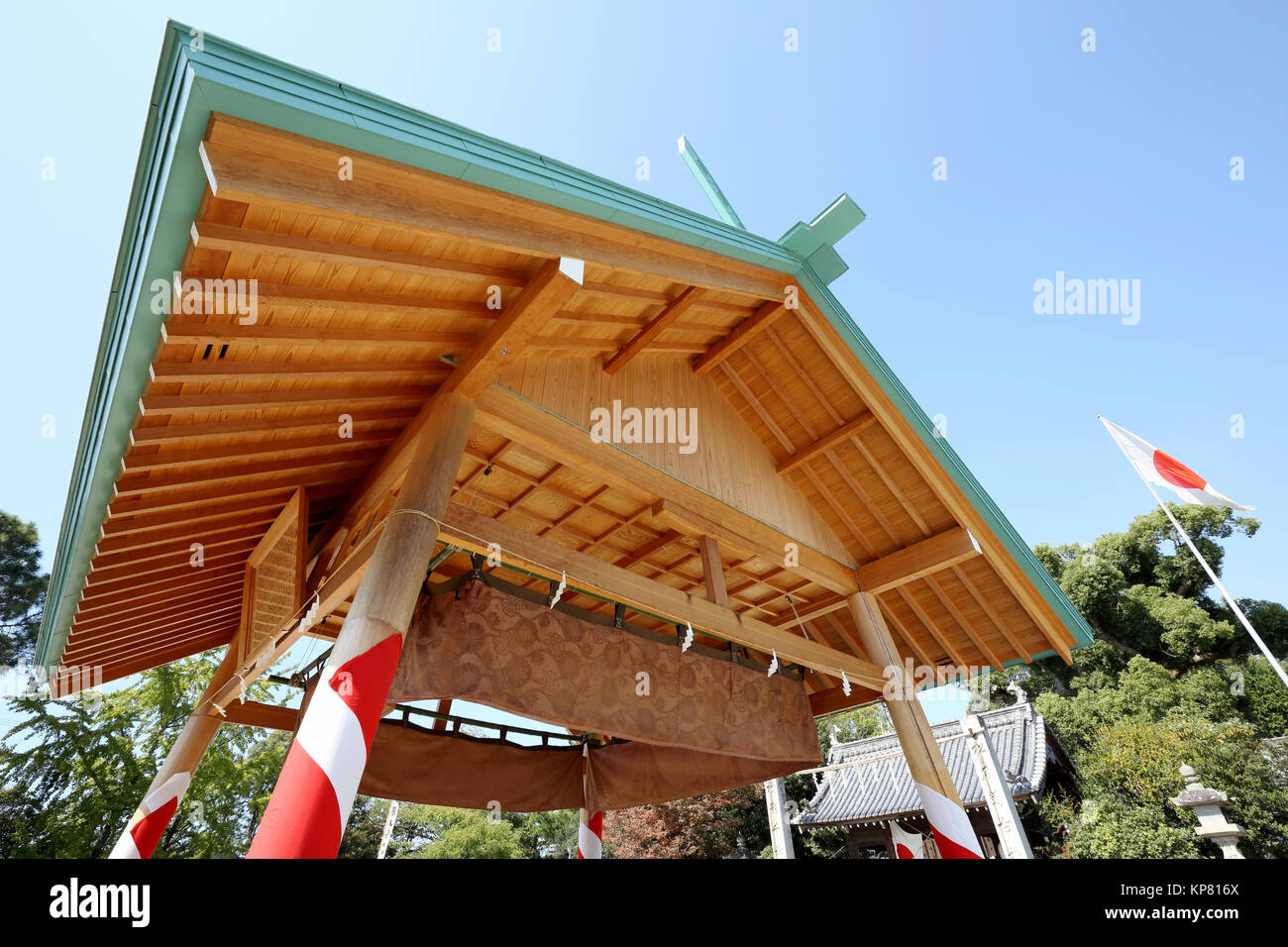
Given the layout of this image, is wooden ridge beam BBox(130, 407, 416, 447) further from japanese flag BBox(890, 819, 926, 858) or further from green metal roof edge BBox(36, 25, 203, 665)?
japanese flag BBox(890, 819, 926, 858)

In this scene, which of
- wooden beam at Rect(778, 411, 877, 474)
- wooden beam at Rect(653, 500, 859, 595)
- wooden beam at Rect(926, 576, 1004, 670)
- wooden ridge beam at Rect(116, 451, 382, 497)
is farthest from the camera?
wooden beam at Rect(926, 576, 1004, 670)

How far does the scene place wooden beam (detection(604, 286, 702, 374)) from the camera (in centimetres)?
482

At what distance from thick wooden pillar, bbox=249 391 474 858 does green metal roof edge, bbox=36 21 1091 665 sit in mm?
1340

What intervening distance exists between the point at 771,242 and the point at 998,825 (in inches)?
422

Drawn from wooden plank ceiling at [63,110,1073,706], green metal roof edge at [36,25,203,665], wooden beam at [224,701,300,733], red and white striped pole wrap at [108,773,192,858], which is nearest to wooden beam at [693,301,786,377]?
wooden plank ceiling at [63,110,1073,706]

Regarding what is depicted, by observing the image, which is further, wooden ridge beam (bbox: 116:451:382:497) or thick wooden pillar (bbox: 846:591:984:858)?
thick wooden pillar (bbox: 846:591:984:858)

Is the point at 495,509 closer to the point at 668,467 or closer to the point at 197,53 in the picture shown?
the point at 668,467

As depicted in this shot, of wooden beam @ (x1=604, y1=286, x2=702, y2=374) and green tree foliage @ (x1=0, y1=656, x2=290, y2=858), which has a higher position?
wooden beam @ (x1=604, y1=286, x2=702, y2=374)

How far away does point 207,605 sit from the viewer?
632cm

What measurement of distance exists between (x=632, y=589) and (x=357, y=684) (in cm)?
207

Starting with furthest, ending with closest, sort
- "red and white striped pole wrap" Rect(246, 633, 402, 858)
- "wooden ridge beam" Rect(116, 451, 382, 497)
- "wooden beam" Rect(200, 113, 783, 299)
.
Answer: "wooden ridge beam" Rect(116, 451, 382, 497)
"red and white striped pole wrap" Rect(246, 633, 402, 858)
"wooden beam" Rect(200, 113, 783, 299)

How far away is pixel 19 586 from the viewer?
17469mm

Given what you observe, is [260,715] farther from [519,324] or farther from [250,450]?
[519,324]
